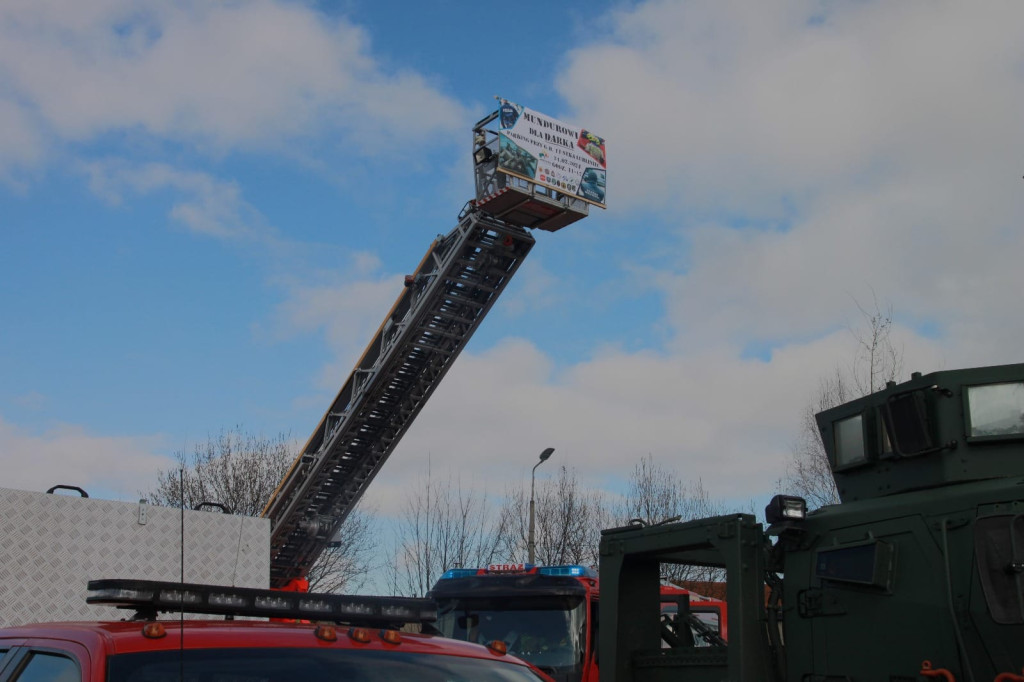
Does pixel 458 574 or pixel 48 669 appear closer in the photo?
pixel 48 669

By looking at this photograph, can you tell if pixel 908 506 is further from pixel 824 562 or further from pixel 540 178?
pixel 540 178

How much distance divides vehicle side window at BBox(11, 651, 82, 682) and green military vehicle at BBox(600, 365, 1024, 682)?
369cm

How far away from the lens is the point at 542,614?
8.35 meters

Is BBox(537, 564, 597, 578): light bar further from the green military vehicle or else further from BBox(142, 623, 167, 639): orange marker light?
BBox(142, 623, 167, 639): orange marker light

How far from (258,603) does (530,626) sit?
17.3 feet

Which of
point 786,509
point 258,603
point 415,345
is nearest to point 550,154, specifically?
point 415,345

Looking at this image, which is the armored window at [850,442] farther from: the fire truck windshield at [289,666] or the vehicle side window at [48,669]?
the vehicle side window at [48,669]

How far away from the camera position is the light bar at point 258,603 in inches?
125

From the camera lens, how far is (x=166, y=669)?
9.09 feet

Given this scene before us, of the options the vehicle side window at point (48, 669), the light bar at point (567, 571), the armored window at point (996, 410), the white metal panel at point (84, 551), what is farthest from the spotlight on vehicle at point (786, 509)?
the white metal panel at point (84, 551)

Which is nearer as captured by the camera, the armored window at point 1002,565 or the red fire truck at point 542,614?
the armored window at point 1002,565

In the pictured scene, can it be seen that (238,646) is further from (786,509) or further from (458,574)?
(458,574)

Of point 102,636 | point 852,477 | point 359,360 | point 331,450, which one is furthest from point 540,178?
point 102,636

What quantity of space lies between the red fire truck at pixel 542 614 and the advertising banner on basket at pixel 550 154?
8.11m
